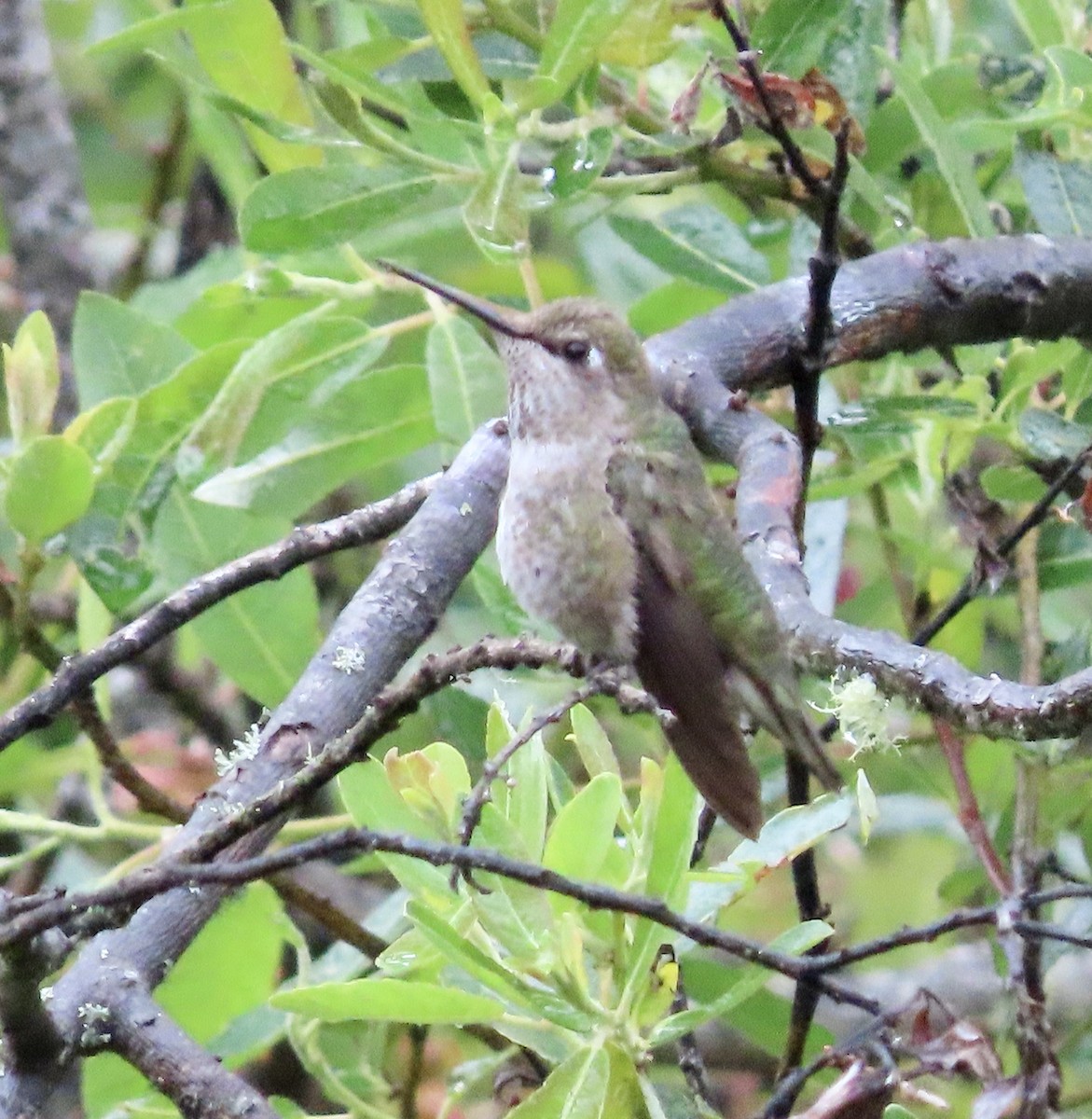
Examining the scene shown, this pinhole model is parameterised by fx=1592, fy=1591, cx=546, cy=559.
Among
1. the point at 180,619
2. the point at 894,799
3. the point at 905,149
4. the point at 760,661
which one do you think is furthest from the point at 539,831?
the point at 894,799

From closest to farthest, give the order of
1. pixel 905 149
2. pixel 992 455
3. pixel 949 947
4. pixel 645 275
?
pixel 905 149
pixel 992 455
pixel 949 947
pixel 645 275

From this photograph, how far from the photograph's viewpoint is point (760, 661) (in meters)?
2.62

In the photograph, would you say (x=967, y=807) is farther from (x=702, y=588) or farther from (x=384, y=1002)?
(x=384, y=1002)

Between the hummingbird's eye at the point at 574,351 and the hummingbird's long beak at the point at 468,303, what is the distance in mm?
84

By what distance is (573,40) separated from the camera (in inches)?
92.6

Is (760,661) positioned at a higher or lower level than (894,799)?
higher

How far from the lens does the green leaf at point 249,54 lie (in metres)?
2.60

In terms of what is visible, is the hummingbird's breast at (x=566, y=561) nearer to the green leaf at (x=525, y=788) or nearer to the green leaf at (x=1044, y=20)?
the green leaf at (x=525, y=788)

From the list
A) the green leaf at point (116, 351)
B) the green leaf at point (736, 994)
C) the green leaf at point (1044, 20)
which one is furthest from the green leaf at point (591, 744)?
the green leaf at point (1044, 20)

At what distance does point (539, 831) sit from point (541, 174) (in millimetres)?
1314

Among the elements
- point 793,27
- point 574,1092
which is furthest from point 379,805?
point 793,27

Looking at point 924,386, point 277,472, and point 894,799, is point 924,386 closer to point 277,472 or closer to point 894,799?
point 894,799

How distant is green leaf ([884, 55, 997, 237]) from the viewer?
2654 millimetres

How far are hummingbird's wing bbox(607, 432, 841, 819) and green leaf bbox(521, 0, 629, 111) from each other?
65cm
